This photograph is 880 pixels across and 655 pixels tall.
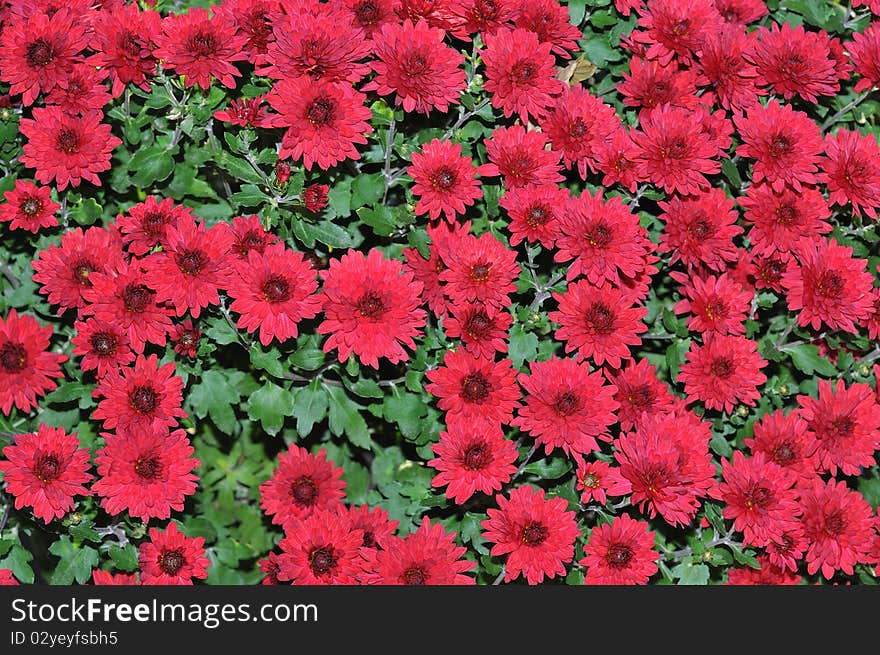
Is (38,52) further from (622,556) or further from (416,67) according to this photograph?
(622,556)

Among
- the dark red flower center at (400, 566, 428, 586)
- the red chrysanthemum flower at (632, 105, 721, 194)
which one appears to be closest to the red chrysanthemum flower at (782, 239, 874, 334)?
the red chrysanthemum flower at (632, 105, 721, 194)

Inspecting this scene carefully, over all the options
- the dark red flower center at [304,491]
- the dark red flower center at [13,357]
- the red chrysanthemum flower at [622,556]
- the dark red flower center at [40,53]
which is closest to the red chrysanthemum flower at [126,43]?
the dark red flower center at [40,53]

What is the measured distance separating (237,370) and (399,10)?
4.26 ft

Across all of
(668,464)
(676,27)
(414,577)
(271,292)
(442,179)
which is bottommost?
(414,577)

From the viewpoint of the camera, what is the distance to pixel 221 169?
2729 millimetres

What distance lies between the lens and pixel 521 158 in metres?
2.50

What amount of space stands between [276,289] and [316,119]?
51cm

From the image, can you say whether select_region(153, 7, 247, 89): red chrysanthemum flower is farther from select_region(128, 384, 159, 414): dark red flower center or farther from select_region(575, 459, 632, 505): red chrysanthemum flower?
select_region(575, 459, 632, 505): red chrysanthemum flower

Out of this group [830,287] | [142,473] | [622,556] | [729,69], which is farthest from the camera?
[729,69]

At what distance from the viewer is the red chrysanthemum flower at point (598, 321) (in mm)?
2436

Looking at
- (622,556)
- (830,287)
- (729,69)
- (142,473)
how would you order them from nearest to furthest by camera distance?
(142,473), (622,556), (830,287), (729,69)

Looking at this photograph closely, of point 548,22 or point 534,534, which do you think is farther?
point 548,22

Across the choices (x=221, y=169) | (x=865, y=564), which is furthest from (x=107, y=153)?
(x=865, y=564)

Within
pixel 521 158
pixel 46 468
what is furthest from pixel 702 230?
pixel 46 468
